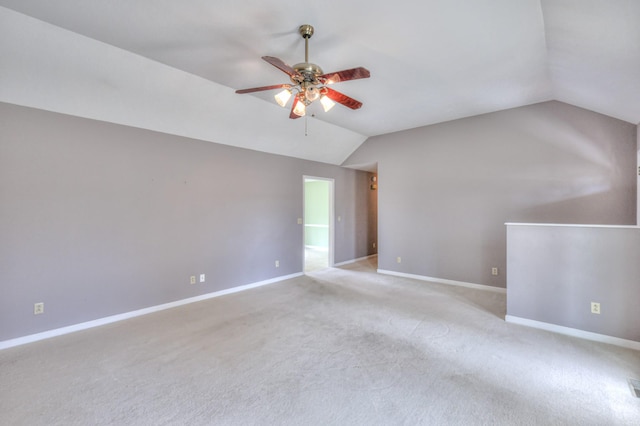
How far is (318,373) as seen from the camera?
2.37 m

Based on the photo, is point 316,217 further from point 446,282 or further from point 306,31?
point 306,31

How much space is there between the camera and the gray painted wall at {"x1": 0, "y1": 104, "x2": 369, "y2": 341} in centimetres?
293

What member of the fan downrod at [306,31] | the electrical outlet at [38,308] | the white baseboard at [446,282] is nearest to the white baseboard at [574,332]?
the white baseboard at [446,282]

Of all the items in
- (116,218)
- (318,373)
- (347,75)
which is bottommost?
(318,373)

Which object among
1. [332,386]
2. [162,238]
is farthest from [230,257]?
[332,386]

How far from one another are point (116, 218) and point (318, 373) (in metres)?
3.16

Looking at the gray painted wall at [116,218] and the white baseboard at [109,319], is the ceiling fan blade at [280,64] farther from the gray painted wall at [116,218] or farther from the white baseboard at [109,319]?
the white baseboard at [109,319]

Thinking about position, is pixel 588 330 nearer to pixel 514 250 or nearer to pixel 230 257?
pixel 514 250

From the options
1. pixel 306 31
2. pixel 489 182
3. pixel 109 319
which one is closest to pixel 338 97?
pixel 306 31

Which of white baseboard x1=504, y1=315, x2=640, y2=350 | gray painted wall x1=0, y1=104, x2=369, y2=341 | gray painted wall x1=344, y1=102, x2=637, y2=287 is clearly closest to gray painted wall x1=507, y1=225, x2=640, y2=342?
white baseboard x1=504, y1=315, x2=640, y2=350

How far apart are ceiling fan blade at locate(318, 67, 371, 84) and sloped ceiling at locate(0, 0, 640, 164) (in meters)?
0.48

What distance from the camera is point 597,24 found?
2.07 metres

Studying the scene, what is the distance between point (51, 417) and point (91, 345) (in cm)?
115

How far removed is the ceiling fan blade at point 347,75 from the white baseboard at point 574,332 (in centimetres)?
340
